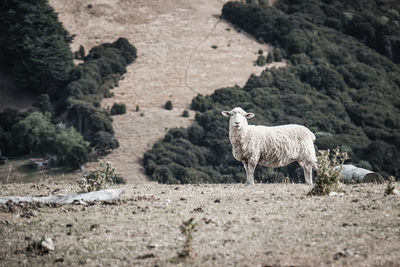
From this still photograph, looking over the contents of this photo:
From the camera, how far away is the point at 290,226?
1477cm

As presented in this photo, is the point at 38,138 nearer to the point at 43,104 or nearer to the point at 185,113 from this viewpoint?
the point at 43,104

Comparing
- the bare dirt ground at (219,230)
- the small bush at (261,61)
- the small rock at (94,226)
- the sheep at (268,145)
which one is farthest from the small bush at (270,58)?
the small rock at (94,226)

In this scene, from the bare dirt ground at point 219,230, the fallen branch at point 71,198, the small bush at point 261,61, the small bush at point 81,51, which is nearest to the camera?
the bare dirt ground at point 219,230

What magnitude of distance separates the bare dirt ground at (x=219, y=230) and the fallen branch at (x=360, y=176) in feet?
10.1

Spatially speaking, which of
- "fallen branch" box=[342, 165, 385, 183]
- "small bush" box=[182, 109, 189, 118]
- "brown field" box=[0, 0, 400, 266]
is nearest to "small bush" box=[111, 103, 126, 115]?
"small bush" box=[182, 109, 189, 118]

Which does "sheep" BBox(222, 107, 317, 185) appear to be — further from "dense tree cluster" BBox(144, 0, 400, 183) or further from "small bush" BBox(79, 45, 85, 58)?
"small bush" BBox(79, 45, 85, 58)

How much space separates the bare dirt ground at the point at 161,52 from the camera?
8350cm

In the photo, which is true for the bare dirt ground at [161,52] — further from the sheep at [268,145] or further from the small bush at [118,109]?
the sheep at [268,145]

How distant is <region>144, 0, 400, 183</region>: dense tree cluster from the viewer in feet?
254

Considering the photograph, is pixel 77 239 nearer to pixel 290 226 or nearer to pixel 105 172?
pixel 290 226

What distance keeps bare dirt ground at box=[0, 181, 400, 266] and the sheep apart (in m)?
3.18

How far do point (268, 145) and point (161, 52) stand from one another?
3200 inches

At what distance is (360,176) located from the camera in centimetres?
2308

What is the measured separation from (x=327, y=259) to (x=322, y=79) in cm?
9318
